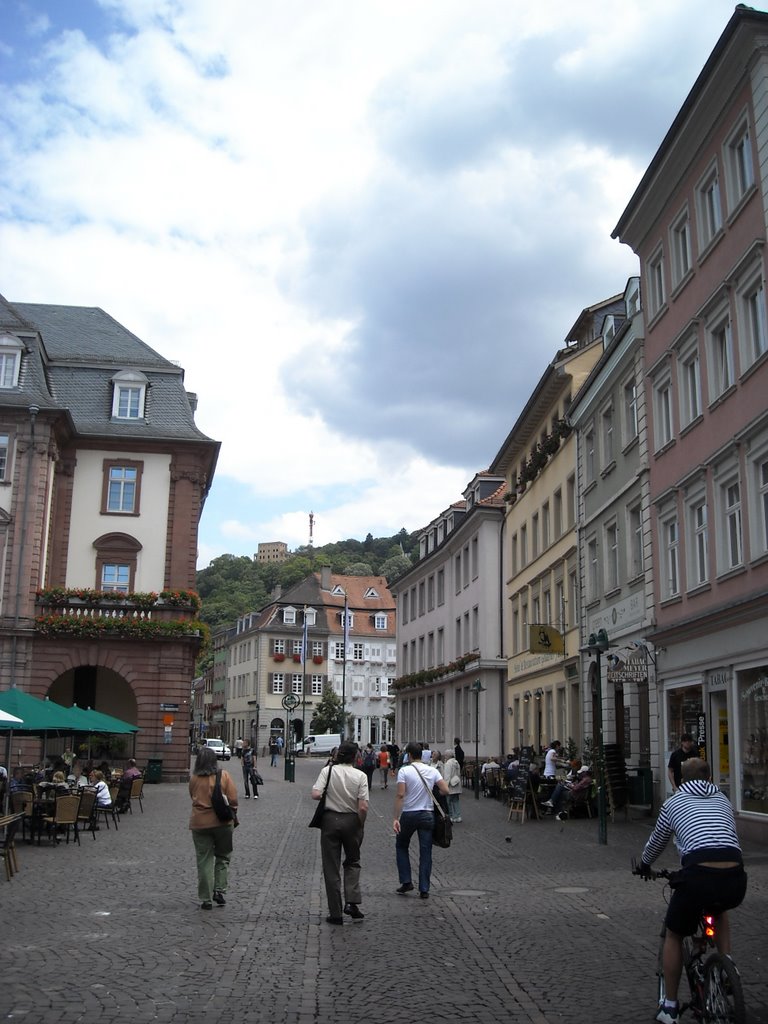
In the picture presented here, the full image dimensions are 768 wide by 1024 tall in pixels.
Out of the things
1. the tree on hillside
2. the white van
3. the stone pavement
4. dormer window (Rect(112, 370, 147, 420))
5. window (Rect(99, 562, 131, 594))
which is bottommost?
the stone pavement

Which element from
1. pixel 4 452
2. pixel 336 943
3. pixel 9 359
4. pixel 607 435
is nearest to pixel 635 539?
pixel 607 435

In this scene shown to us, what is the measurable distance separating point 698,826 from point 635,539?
2113 centimetres

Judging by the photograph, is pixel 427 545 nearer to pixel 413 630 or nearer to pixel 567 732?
pixel 413 630

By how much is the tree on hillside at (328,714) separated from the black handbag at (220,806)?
8143 cm

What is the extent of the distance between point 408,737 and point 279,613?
38.1m

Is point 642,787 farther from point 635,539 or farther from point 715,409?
point 715,409

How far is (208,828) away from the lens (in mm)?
11953

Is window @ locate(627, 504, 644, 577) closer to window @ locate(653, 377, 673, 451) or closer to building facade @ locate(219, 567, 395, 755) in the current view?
window @ locate(653, 377, 673, 451)

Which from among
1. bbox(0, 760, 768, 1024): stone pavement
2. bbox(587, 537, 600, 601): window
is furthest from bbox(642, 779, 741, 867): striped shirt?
bbox(587, 537, 600, 601): window

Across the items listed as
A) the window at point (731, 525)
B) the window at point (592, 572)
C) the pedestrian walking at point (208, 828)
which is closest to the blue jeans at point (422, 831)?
the pedestrian walking at point (208, 828)

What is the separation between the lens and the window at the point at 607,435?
97.6ft

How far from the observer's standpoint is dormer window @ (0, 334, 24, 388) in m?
43.5

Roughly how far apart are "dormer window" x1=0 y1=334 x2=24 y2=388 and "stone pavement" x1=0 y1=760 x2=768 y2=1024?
28948mm

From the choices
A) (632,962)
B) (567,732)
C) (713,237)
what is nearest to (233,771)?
(567,732)
